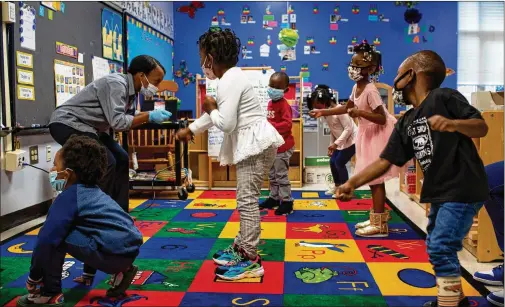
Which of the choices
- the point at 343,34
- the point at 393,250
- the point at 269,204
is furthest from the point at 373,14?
the point at 393,250

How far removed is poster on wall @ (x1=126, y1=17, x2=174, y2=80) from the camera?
18.4 feet

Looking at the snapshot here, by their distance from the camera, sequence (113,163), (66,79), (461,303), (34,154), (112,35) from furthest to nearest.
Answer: (112,35) → (66,79) → (34,154) → (113,163) → (461,303)

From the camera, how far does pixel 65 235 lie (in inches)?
72.1

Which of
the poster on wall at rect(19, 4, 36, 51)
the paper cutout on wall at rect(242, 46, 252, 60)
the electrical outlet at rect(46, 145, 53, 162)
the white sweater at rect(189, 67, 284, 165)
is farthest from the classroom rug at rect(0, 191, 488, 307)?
the paper cutout on wall at rect(242, 46, 252, 60)

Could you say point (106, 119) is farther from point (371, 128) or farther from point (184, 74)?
point (184, 74)

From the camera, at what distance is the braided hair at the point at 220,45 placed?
2.23 meters

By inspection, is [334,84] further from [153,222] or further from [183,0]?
[153,222]

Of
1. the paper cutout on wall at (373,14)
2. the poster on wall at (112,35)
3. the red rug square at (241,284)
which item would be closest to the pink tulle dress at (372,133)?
the red rug square at (241,284)

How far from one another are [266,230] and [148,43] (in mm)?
3922

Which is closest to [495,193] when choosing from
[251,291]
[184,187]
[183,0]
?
[251,291]

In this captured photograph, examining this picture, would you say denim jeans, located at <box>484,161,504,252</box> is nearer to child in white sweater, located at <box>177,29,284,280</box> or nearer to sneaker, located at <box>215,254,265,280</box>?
child in white sweater, located at <box>177,29,284,280</box>

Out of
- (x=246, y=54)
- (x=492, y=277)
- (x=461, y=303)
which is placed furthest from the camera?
(x=246, y=54)

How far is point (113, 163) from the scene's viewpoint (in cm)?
251

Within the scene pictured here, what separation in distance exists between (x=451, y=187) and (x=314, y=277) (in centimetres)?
83
